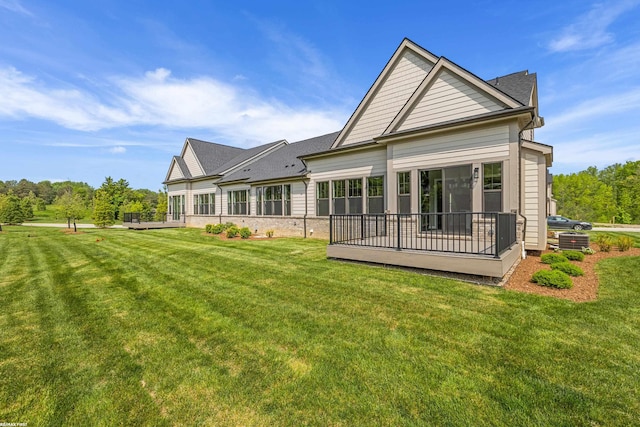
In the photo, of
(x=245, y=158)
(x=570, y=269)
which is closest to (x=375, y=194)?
(x=570, y=269)

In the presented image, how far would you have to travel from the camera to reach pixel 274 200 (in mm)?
17766

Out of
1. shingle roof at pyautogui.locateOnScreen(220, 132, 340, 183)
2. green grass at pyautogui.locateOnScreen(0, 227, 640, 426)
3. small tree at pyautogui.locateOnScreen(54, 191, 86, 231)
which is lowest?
green grass at pyautogui.locateOnScreen(0, 227, 640, 426)

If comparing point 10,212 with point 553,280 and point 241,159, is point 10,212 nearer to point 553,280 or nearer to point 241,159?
point 241,159

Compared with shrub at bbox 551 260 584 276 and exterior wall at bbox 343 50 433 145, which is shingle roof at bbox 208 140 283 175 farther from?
shrub at bbox 551 260 584 276

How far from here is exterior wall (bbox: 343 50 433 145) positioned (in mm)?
11180

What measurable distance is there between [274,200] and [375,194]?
7822 millimetres

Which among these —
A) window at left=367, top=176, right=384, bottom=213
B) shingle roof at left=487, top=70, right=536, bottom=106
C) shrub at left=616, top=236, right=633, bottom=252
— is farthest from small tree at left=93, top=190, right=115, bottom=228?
shrub at left=616, top=236, right=633, bottom=252

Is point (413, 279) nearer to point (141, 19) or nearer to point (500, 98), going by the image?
point (500, 98)

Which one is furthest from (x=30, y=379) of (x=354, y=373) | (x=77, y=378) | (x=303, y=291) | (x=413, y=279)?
(x=413, y=279)

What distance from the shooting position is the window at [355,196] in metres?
Answer: 13.0

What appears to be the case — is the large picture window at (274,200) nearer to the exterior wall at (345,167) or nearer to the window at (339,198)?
the exterior wall at (345,167)

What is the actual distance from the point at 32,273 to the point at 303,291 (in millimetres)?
8465

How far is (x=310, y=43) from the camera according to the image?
14.9m

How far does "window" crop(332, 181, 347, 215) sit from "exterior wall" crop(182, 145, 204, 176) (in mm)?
16107
